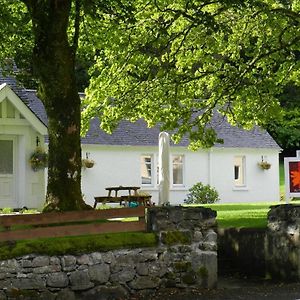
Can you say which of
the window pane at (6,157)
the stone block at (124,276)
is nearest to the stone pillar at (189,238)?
the stone block at (124,276)

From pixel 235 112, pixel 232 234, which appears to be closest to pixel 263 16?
pixel 235 112

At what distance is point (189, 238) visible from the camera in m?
11.5

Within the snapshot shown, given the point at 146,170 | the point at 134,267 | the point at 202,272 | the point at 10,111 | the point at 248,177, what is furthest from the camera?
the point at 248,177

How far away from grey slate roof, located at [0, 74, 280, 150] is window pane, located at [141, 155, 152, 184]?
860 mm

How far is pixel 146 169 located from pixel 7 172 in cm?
884

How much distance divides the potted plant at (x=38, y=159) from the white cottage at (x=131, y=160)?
0.77 feet

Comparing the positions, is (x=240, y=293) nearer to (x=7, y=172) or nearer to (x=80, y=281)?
(x=80, y=281)

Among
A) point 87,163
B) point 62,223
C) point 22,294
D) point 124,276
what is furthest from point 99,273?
point 87,163

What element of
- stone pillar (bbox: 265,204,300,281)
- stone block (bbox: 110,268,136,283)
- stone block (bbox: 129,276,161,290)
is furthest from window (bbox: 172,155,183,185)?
stone block (bbox: 110,268,136,283)

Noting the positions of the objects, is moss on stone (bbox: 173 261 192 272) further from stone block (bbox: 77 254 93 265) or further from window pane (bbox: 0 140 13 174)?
window pane (bbox: 0 140 13 174)

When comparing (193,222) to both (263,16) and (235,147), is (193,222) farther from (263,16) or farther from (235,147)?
(235,147)

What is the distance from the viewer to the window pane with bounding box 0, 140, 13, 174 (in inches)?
1022

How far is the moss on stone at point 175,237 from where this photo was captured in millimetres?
11312

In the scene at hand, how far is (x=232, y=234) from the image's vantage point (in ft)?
47.1
